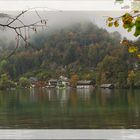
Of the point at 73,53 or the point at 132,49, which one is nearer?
the point at 132,49

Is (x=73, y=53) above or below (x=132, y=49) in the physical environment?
below

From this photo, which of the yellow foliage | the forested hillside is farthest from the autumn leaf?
the forested hillside

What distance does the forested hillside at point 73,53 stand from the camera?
6277 mm

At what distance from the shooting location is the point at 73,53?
310 inches

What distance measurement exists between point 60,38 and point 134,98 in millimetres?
8483

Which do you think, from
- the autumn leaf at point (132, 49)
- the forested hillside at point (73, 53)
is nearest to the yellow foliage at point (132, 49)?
the autumn leaf at point (132, 49)

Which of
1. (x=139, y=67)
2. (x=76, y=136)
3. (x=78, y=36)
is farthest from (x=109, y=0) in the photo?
(x=139, y=67)

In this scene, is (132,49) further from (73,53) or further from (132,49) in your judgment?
(73,53)

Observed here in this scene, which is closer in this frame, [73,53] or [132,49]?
[132,49]

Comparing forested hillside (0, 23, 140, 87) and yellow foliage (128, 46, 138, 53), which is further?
forested hillside (0, 23, 140, 87)

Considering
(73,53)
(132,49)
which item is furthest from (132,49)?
(73,53)

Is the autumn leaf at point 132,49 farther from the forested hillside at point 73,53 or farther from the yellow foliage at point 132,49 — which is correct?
the forested hillside at point 73,53

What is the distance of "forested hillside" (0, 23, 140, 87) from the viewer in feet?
20.6

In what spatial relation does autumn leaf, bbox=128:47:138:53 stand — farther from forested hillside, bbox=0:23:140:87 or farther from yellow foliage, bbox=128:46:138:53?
forested hillside, bbox=0:23:140:87
